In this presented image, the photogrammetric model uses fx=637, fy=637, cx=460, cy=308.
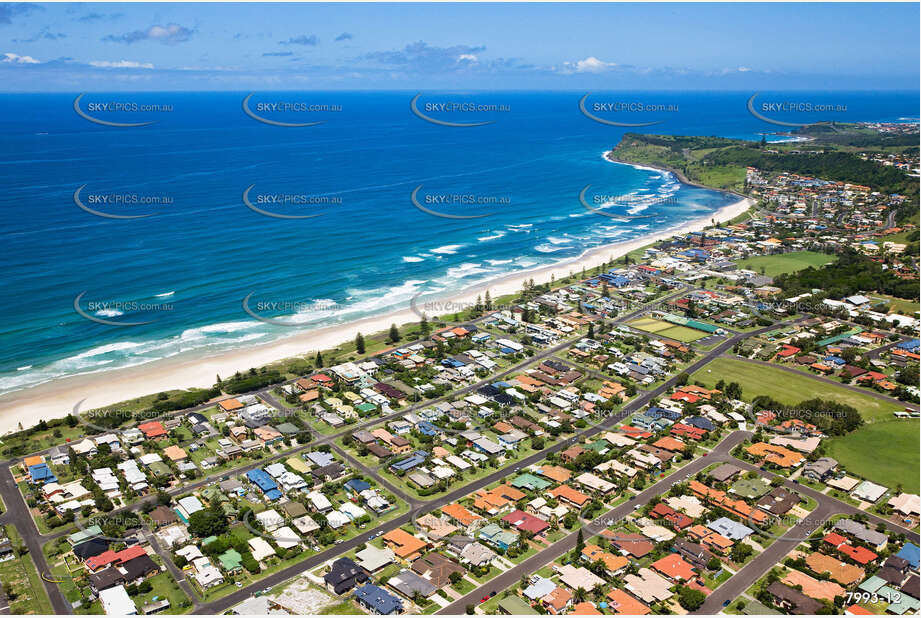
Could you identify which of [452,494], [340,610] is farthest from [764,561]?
[340,610]

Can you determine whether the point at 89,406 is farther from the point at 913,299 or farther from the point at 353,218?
the point at 913,299

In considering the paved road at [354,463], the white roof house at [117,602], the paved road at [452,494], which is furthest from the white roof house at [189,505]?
the paved road at [452,494]

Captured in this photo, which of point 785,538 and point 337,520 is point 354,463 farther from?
point 785,538

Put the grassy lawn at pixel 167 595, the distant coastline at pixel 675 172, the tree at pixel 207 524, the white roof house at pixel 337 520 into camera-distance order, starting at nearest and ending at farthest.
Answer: the grassy lawn at pixel 167 595 < the tree at pixel 207 524 < the white roof house at pixel 337 520 < the distant coastline at pixel 675 172

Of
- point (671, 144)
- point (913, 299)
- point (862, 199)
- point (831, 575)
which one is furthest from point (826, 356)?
point (671, 144)

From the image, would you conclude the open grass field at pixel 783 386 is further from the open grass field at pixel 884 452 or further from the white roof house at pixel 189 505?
the white roof house at pixel 189 505

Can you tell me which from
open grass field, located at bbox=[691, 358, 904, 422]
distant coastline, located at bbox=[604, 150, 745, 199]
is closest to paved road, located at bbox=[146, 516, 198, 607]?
open grass field, located at bbox=[691, 358, 904, 422]
